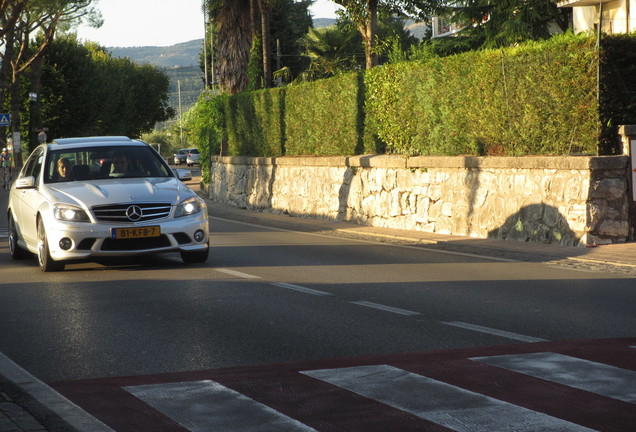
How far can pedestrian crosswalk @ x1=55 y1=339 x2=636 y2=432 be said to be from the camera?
17.4 ft

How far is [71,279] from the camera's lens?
1222cm

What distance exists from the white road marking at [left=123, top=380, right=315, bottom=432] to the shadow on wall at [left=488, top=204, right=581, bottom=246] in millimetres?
10299

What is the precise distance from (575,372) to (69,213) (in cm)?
761

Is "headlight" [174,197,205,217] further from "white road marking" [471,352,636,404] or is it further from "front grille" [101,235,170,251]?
"white road marking" [471,352,636,404]

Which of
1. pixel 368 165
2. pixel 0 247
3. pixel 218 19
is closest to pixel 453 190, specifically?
pixel 368 165

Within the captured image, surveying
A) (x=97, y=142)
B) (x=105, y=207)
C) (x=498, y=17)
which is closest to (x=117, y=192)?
(x=105, y=207)

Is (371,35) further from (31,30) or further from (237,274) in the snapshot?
(31,30)

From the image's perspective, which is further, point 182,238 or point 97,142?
point 97,142

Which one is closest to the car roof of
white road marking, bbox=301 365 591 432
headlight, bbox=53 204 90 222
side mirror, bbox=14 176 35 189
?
side mirror, bbox=14 176 35 189

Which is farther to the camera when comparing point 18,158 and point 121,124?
point 121,124

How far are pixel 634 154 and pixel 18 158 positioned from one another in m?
47.5

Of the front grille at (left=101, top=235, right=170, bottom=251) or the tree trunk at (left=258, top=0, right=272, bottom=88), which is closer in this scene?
the front grille at (left=101, top=235, right=170, bottom=251)

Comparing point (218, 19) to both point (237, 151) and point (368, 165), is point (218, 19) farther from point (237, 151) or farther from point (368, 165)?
point (368, 165)

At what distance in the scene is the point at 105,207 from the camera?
12500mm
